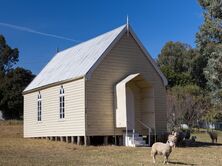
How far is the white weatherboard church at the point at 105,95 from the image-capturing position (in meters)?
23.9

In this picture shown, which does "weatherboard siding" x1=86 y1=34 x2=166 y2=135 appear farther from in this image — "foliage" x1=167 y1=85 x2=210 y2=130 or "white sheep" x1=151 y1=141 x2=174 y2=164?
"foliage" x1=167 y1=85 x2=210 y2=130

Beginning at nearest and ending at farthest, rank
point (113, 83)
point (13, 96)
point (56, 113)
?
point (113, 83) < point (56, 113) < point (13, 96)

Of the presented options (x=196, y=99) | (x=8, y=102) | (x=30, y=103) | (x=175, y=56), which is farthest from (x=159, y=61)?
(x=30, y=103)

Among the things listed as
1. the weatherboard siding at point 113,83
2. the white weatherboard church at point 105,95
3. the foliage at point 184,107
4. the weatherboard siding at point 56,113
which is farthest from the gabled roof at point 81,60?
the foliage at point 184,107

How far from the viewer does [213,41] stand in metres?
27.3

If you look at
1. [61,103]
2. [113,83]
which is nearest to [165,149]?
[113,83]

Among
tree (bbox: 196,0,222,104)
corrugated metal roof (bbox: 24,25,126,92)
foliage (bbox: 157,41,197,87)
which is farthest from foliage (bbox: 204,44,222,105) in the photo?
foliage (bbox: 157,41,197,87)

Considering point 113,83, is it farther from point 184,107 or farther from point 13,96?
point 13,96

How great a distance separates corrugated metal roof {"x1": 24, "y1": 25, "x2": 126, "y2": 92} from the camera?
24.9 m

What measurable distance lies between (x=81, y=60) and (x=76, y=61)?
82cm

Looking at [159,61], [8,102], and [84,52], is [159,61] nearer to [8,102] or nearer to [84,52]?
[8,102]

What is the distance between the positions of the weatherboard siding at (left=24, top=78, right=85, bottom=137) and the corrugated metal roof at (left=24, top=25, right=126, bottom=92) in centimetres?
66

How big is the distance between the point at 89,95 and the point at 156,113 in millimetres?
5454

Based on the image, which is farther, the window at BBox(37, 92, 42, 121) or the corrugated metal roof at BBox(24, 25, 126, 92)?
the window at BBox(37, 92, 42, 121)
